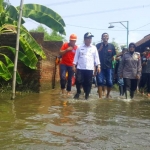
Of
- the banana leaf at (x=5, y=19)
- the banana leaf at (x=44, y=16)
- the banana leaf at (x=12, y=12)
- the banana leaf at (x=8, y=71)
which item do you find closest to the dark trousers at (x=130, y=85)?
the banana leaf at (x=8, y=71)

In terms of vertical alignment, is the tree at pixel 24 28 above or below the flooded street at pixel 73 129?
above

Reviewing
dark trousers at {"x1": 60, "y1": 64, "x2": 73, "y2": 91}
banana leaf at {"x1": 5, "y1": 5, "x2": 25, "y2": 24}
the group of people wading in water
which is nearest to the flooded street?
the group of people wading in water

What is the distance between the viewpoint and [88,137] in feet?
13.0

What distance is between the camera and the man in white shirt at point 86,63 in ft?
27.7

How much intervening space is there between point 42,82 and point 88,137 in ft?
22.1

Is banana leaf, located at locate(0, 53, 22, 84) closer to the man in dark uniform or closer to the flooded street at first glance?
the man in dark uniform

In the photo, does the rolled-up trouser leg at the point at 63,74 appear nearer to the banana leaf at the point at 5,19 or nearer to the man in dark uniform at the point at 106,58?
the man in dark uniform at the point at 106,58

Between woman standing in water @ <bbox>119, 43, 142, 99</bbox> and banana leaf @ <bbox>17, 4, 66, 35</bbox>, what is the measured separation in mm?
3364

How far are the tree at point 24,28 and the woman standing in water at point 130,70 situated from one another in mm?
2399

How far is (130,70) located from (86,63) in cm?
151

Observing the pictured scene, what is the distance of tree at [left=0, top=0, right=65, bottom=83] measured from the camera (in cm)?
950

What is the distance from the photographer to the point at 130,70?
936 cm

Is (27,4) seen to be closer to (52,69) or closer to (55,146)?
(52,69)

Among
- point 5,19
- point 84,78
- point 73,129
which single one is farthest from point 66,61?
point 73,129
